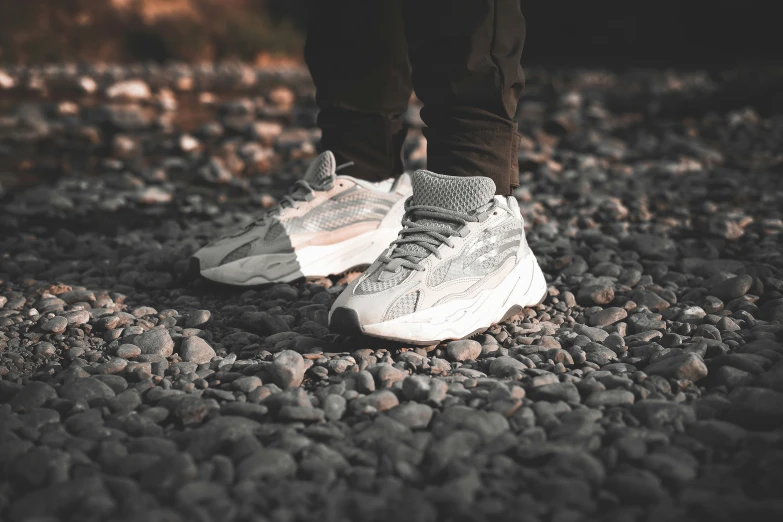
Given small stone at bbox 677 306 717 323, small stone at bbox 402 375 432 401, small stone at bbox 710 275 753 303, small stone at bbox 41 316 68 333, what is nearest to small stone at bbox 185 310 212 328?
small stone at bbox 41 316 68 333

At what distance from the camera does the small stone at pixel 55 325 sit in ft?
7.25

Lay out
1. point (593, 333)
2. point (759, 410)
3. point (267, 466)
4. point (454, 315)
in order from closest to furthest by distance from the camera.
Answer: point (267, 466) → point (759, 410) → point (454, 315) → point (593, 333)

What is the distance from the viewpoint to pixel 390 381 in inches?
72.0

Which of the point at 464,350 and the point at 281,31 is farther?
the point at 281,31

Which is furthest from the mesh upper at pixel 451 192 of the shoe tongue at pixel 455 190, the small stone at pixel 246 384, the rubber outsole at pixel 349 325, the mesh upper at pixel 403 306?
the small stone at pixel 246 384

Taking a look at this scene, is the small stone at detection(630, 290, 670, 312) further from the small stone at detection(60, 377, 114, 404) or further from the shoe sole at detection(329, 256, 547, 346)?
the small stone at detection(60, 377, 114, 404)

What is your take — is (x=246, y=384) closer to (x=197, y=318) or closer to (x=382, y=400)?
(x=382, y=400)

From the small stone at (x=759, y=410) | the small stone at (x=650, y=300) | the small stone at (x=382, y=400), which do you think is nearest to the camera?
the small stone at (x=759, y=410)

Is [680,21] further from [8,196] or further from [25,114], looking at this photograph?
[8,196]

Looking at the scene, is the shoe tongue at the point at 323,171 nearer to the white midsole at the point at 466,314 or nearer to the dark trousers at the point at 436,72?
the dark trousers at the point at 436,72

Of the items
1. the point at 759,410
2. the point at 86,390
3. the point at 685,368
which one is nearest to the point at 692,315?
the point at 685,368

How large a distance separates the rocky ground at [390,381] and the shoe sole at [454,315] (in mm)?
53

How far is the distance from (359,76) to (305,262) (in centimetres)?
73

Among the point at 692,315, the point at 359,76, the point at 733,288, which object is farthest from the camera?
the point at 359,76
